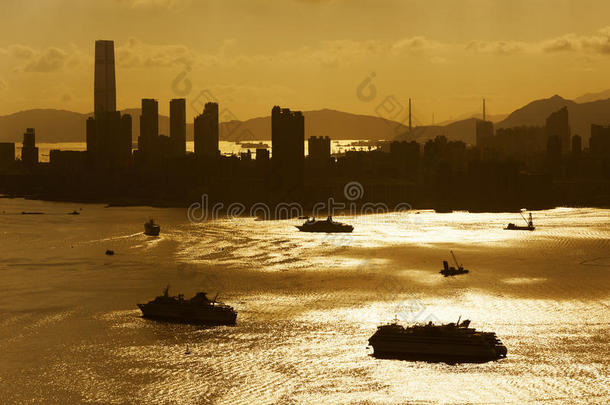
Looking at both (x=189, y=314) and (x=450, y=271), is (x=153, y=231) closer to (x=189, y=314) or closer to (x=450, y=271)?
(x=450, y=271)

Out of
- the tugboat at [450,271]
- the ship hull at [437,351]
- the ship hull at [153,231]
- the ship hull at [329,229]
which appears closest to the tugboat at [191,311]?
the ship hull at [437,351]

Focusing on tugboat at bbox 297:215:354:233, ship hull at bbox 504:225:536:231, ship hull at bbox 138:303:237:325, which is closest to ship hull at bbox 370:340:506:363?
ship hull at bbox 138:303:237:325

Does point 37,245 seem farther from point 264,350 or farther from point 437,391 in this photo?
point 437,391

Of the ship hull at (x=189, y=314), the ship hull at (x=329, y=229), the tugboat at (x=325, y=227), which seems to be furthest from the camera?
the tugboat at (x=325, y=227)

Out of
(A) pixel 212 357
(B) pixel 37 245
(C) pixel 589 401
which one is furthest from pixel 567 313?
(B) pixel 37 245

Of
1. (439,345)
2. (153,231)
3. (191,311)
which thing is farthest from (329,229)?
(439,345)

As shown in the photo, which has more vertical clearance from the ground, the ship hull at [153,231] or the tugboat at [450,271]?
the ship hull at [153,231]

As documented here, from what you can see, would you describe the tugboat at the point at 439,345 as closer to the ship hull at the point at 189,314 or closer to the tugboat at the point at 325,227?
the ship hull at the point at 189,314
